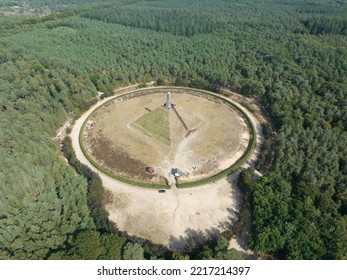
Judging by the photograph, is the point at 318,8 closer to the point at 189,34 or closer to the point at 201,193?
the point at 189,34

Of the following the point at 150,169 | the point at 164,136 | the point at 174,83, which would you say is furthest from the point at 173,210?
the point at 174,83

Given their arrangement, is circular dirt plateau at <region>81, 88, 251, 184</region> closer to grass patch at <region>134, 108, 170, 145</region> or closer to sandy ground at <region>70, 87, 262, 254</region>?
grass patch at <region>134, 108, 170, 145</region>

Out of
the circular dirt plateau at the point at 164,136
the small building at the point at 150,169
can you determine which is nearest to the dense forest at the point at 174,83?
the circular dirt plateau at the point at 164,136

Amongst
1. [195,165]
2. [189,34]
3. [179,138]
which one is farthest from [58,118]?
[189,34]

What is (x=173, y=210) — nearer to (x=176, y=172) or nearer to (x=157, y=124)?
(x=176, y=172)

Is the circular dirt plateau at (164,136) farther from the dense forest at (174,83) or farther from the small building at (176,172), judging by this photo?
the dense forest at (174,83)
